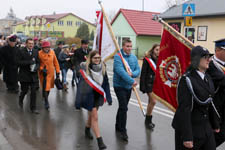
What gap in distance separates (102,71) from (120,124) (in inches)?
46.2

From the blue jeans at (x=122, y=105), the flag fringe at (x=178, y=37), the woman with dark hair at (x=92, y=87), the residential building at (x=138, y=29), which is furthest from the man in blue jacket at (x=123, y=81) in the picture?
the residential building at (x=138, y=29)

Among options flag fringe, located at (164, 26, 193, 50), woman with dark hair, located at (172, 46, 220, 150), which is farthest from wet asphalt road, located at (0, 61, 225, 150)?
flag fringe, located at (164, 26, 193, 50)

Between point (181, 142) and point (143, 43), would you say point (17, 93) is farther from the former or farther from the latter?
point (143, 43)

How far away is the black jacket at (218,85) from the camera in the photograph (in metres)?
3.36

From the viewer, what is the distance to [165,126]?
6.14m

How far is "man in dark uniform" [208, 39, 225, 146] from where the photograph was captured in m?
3.37

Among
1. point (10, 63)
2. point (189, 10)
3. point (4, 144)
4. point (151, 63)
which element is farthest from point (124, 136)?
point (189, 10)

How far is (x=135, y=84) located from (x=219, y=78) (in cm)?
204

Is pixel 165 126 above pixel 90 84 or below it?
below

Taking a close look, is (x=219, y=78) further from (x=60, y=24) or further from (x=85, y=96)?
(x=60, y=24)

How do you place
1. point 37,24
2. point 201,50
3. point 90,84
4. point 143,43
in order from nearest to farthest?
1. point 201,50
2. point 90,84
3. point 143,43
4. point 37,24

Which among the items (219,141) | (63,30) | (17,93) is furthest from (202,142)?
(63,30)

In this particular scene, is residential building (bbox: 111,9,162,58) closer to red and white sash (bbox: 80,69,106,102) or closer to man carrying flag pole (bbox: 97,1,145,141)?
man carrying flag pole (bbox: 97,1,145,141)

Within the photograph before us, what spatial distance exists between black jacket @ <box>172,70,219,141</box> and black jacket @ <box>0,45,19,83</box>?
302 inches
